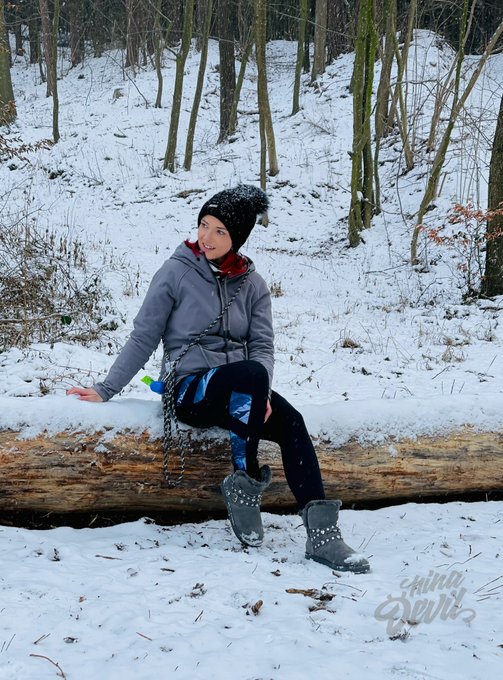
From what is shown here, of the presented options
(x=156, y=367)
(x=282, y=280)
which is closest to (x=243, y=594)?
(x=156, y=367)

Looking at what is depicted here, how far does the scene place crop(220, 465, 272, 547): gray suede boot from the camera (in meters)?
2.85

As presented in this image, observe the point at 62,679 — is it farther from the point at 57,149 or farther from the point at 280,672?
the point at 57,149

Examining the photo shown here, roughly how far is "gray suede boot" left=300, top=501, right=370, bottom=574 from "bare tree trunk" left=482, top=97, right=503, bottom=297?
19.1ft

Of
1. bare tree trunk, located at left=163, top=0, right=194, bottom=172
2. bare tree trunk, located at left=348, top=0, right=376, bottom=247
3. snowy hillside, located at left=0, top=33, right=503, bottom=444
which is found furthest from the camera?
bare tree trunk, located at left=163, top=0, right=194, bottom=172

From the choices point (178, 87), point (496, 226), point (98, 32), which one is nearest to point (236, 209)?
point (496, 226)

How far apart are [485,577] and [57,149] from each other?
1792 centimetres

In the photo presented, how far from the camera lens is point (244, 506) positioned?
2871mm

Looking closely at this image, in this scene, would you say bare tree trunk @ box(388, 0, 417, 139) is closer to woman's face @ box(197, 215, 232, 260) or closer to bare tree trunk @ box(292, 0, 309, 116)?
bare tree trunk @ box(292, 0, 309, 116)

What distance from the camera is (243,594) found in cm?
238

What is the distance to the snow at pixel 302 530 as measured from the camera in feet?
6.55

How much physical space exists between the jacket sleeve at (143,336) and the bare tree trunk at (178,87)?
44.6 feet

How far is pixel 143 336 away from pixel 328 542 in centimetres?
137

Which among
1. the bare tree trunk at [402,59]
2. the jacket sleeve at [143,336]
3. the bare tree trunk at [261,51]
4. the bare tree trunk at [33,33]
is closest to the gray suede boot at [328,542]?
the jacket sleeve at [143,336]

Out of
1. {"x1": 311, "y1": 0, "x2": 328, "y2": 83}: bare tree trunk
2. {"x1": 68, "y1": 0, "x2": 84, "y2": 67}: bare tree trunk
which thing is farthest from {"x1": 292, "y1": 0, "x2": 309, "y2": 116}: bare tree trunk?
{"x1": 68, "y1": 0, "x2": 84, "y2": 67}: bare tree trunk
